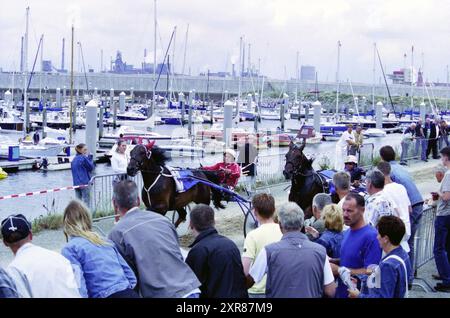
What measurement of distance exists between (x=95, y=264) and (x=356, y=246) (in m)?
2.82

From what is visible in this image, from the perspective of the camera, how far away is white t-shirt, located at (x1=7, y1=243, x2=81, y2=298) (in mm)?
6078

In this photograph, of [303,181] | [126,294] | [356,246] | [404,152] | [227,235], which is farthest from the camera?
[404,152]

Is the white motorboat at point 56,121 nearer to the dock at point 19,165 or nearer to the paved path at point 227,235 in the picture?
the dock at point 19,165

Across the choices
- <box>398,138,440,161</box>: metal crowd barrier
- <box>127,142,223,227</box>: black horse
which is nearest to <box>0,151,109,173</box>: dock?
<box>398,138,440,161</box>: metal crowd barrier

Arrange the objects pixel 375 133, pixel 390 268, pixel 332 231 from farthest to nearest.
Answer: pixel 375 133, pixel 332 231, pixel 390 268

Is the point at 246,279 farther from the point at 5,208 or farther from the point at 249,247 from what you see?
the point at 5,208

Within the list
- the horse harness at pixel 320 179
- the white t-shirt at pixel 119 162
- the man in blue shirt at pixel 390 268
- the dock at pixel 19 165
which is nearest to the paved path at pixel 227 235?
the white t-shirt at pixel 119 162

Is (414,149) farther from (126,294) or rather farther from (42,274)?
(42,274)

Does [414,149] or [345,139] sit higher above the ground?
[345,139]

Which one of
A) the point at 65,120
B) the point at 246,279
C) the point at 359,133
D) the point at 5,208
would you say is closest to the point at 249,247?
the point at 246,279

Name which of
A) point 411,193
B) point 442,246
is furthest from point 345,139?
point 442,246

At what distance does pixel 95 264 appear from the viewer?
6.67 m

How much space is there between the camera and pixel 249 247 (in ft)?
25.6

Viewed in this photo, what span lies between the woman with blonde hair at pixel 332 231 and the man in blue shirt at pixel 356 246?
0.27 m
